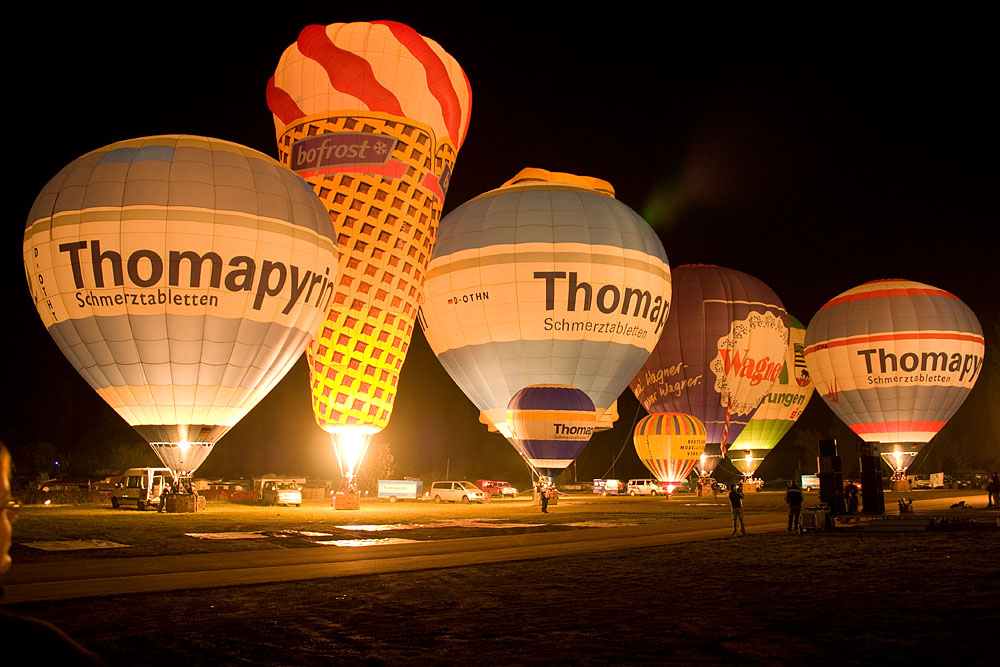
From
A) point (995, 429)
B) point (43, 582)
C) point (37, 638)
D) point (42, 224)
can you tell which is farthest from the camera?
point (995, 429)

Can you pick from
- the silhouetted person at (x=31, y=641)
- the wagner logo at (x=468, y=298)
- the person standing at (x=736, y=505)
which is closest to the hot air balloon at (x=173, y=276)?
the wagner logo at (x=468, y=298)

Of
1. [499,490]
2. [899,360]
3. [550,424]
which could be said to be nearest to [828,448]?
[550,424]

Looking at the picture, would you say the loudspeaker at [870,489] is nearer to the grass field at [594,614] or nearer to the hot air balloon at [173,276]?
the grass field at [594,614]

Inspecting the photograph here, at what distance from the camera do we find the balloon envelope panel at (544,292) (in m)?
25.7

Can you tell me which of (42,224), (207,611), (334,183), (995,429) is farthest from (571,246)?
(995,429)

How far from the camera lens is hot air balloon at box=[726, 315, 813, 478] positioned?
140ft

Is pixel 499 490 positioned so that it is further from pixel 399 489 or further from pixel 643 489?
pixel 643 489

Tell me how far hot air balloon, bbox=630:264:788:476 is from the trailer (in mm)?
10909

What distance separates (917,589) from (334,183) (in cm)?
2035

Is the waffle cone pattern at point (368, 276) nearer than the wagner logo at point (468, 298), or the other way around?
A: the waffle cone pattern at point (368, 276)

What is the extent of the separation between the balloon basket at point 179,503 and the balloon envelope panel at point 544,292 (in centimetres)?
1014

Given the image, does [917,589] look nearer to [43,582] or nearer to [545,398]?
[43,582]

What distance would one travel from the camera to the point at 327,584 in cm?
912

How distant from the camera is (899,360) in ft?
113
